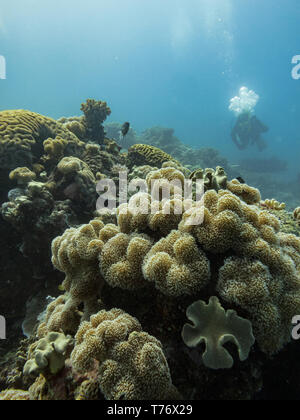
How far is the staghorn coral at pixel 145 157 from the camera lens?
695cm

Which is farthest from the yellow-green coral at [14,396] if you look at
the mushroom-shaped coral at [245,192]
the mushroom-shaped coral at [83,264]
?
the mushroom-shaped coral at [245,192]

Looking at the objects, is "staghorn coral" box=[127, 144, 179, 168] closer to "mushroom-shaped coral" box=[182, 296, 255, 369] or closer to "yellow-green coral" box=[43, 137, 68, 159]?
"yellow-green coral" box=[43, 137, 68, 159]

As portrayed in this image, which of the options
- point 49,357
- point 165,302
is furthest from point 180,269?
point 49,357

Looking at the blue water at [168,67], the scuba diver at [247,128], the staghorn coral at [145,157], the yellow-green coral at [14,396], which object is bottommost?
the yellow-green coral at [14,396]

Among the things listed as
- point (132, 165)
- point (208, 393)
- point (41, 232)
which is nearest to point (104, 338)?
point (208, 393)

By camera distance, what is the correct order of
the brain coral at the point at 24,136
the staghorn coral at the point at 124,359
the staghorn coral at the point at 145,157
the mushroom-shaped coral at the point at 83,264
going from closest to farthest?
the staghorn coral at the point at 124,359 → the mushroom-shaped coral at the point at 83,264 → the brain coral at the point at 24,136 → the staghorn coral at the point at 145,157

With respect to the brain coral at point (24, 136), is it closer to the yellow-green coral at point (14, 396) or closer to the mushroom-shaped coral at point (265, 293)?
the yellow-green coral at point (14, 396)

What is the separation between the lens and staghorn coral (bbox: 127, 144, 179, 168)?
274 inches

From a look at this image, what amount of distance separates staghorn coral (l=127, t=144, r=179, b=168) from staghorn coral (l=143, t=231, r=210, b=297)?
515 centimetres

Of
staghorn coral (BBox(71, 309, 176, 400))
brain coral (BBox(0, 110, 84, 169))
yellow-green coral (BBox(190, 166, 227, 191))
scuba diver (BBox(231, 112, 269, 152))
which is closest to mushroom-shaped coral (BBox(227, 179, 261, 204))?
yellow-green coral (BBox(190, 166, 227, 191))

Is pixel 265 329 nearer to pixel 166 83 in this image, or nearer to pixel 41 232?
pixel 41 232

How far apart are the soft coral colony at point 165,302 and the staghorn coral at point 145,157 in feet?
14.5

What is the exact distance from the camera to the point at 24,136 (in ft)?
18.6
